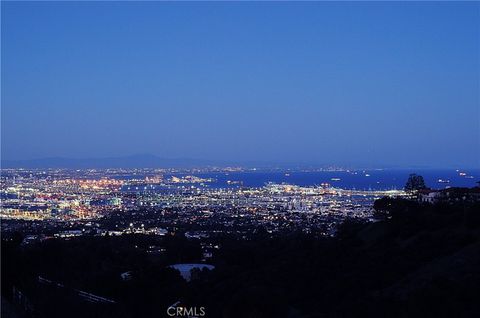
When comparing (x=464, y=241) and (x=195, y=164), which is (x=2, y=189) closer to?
(x=464, y=241)

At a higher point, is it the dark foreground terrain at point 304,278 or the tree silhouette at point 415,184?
the tree silhouette at point 415,184

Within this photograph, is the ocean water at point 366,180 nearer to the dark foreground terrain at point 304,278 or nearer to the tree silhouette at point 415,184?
the tree silhouette at point 415,184

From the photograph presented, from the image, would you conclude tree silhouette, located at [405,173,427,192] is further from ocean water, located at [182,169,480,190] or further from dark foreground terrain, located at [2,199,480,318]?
ocean water, located at [182,169,480,190]

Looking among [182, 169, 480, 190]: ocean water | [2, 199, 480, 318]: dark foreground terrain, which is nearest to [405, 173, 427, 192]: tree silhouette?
[2, 199, 480, 318]: dark foreground terrain

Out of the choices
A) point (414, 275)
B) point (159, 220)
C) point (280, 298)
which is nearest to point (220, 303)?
point (280, 298)

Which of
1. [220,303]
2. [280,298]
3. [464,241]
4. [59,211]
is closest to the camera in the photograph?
[280,298]

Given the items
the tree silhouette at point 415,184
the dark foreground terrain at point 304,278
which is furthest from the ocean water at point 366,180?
the dark foreground terrain at point 304,278

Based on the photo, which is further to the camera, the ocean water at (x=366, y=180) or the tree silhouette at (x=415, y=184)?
the ocean water at (x=366, y=180)

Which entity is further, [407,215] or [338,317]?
[407,215]

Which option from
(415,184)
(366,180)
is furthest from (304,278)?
(366,180)
